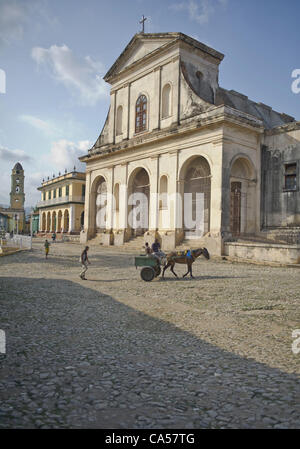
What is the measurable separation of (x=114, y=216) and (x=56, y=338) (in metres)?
21.6

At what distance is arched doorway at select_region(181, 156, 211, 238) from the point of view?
21.2 meters

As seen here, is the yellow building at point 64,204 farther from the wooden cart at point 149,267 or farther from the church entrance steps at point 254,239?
the wooden cart at point 149,267

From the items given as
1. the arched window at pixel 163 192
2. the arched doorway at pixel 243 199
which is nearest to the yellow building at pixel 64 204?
the arched window at pixel 163 192

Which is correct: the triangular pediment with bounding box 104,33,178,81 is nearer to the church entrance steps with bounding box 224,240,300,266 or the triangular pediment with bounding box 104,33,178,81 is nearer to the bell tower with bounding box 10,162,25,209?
the church entrance steps with bounding box 224,240,300,266

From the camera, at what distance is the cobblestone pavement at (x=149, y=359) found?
9.80 feet

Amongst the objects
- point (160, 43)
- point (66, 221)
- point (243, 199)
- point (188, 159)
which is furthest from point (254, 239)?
point (66, 221)

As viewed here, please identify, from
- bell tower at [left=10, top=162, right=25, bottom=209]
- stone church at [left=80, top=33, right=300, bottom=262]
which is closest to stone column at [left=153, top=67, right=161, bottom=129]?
stone church at [left=80, top=33, right=300, bottom=262]

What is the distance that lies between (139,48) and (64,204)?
2492cm

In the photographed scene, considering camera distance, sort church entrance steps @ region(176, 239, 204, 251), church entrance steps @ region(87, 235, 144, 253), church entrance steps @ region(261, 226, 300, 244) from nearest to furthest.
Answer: church entrance steps @ region(261, 226, 300, 244), church entrance steps @ region(176, 239, 204, 251), church entrance steps @ region(87, 235, 144, 253)

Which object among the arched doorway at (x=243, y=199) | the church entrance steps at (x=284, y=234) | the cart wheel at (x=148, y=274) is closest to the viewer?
the cart wheel at (x=148, y=274)

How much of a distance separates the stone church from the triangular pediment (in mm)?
68

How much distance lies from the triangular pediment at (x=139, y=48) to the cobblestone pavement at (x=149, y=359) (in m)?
20.2

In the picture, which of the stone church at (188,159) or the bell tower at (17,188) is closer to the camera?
the stone church at (188,159)
